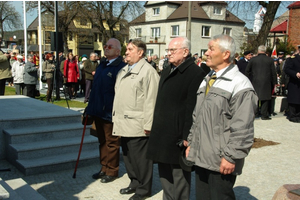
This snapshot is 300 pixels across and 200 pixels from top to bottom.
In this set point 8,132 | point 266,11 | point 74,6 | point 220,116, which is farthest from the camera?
point 74,6

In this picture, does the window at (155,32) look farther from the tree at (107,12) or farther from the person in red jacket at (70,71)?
the person in red jacket at (70,71)

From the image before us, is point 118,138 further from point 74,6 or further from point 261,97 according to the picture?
point 74,6

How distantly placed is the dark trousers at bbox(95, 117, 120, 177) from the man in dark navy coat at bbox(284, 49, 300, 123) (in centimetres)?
667

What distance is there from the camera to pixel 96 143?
21.3ft

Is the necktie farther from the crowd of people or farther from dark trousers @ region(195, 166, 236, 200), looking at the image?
dark trousers @ region(195, 166, 236, 200)

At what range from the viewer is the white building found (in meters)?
52.9

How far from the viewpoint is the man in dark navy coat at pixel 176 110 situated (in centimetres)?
364

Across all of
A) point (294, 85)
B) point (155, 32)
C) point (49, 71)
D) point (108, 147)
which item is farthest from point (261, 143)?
point (155, 32)

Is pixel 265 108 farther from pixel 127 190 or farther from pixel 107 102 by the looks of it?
pixel 127 190

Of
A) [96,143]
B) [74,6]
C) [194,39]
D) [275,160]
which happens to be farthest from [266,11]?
[194,39]

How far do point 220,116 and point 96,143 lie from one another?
13.3 ft

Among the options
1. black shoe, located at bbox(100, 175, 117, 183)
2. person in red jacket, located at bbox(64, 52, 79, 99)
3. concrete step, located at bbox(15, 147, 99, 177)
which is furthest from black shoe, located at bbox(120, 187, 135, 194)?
person in red jacket, located at bbox(64, 52, 79, 99)

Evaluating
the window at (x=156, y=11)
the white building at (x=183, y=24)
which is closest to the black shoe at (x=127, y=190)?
the white building at (x=183, y=24)

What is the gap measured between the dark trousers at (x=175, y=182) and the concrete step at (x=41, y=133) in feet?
10.1
